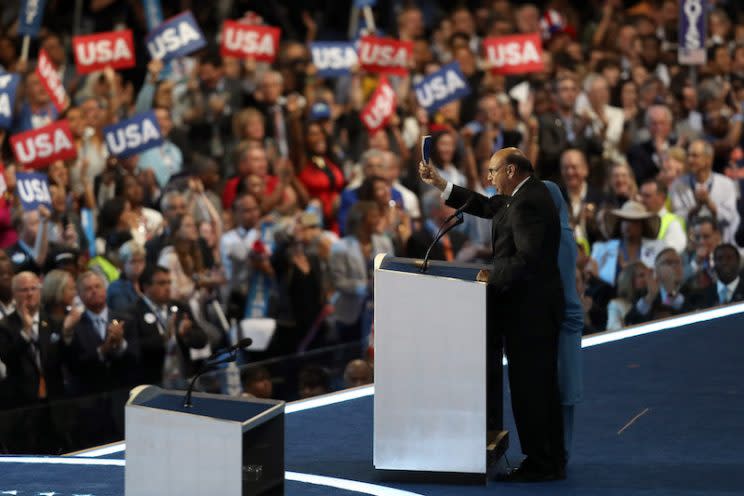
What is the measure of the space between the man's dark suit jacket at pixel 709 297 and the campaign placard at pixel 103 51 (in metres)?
5.39

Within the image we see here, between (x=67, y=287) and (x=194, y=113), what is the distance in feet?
14.2

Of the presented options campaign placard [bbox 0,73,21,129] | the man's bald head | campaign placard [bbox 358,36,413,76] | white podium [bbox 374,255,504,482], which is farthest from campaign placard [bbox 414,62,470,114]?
white podium [bbox 374,255,504,482]

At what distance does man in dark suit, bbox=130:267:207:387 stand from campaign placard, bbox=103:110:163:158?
2.40 m

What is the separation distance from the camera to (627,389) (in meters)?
7.70

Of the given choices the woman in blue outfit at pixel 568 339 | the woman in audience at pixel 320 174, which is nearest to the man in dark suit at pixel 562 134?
the woman in audience at pixel 320 174

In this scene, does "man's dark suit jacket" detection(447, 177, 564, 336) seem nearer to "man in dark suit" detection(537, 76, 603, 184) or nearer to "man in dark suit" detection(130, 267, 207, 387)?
"man in dark suit" detection(130, 267, 207, 387)

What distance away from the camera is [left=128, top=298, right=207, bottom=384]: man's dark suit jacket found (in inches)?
369

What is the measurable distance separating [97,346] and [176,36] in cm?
475

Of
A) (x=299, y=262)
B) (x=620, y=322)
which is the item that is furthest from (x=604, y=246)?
(x=299, y=262)

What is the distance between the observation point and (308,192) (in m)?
12.6

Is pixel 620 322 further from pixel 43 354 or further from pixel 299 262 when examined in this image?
pixel 43 354

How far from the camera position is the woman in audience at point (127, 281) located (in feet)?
31.1

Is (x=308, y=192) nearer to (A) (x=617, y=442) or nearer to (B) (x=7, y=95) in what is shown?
(B) (x=7, y=95)

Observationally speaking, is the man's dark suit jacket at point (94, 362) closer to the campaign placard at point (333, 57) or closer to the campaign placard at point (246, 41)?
the campaign placard at point (246, 41)
